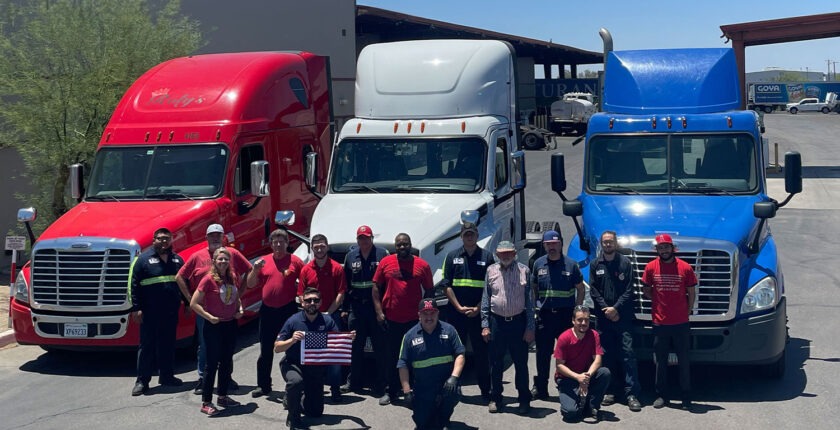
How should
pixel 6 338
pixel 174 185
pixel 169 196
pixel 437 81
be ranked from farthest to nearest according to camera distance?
pixel 6 338, pixel 437 81, pixel 174 185, pixel 169 196

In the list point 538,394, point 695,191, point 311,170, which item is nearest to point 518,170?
point 695,191

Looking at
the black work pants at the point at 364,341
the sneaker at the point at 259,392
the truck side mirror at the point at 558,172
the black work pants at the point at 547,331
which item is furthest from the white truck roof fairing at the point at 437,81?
the sneaker at the point at 259,392

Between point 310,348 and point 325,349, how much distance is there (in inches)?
5.8

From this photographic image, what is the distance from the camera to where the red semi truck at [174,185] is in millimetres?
11633

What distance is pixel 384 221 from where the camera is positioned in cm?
1129

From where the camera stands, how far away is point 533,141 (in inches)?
1933

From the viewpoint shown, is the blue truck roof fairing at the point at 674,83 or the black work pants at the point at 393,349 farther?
the blue truck roof fairing at the point at 674,83

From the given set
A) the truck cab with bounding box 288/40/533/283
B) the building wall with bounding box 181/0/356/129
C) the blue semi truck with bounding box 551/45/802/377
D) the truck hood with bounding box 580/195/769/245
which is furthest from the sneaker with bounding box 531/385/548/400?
the building wall with bounding box 181/0/356/129

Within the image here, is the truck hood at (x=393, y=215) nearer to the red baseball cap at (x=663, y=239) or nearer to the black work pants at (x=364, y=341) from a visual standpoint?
the black work pants at (x=364, y=341)

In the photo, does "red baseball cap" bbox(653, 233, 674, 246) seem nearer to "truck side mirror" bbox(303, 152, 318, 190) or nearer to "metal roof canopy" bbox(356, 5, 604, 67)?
"truck side mirror" bbox(303, 152, 318, 190)

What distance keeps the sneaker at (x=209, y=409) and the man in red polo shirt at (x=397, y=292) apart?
1685 millimetres

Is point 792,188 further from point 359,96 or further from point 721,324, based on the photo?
point 359,96

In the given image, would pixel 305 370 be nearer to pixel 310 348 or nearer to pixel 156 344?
pixel 310 348

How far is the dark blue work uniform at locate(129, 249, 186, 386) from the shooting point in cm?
1075
